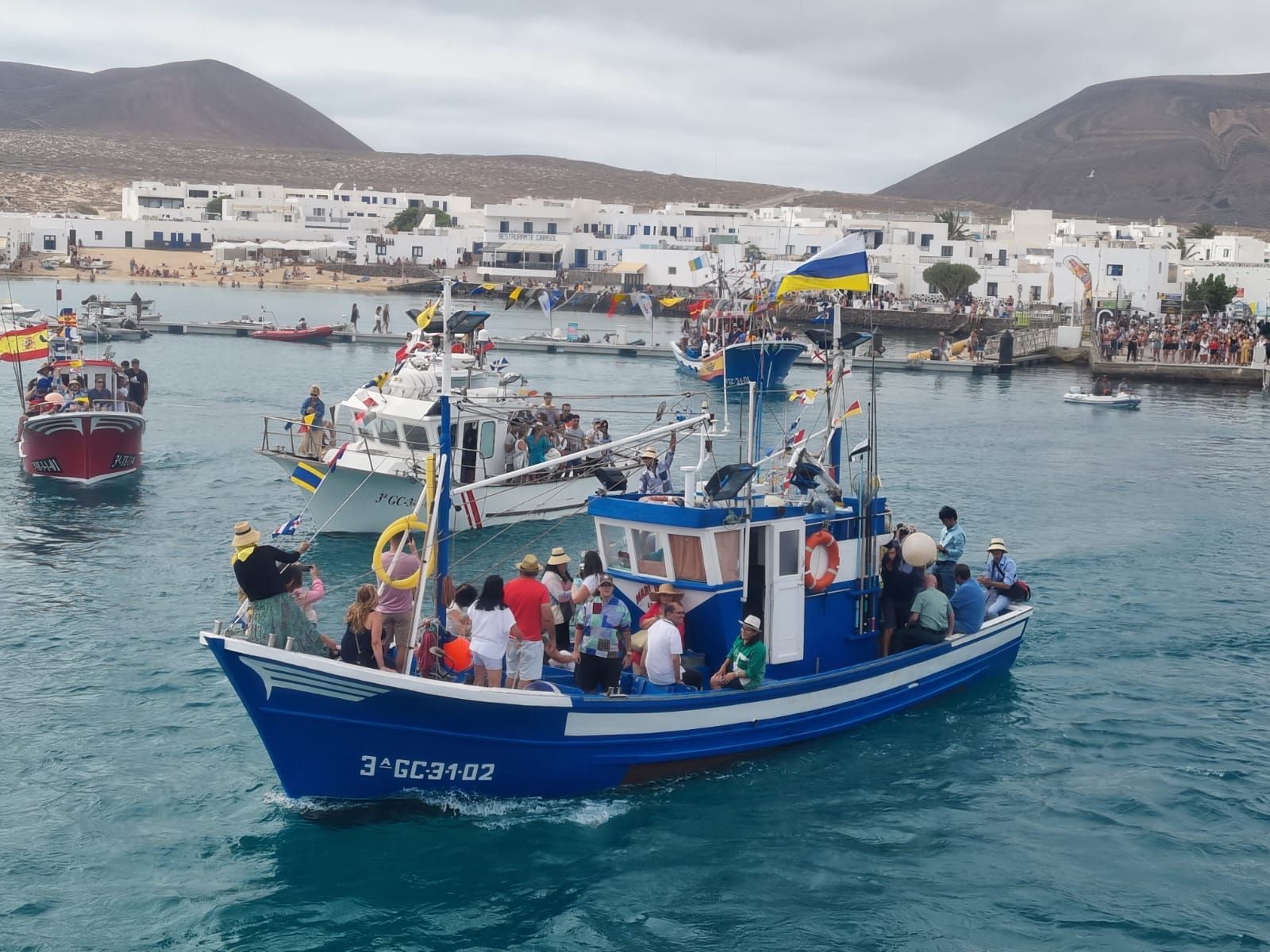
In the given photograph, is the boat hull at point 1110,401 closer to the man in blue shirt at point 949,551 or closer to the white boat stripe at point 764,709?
the man in blue shirt at point 949,551

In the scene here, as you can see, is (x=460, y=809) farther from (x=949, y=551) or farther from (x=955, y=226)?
(x=955, y=226)

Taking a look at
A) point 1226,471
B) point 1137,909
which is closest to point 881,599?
point 1137,909

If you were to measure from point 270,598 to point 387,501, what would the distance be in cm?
1299

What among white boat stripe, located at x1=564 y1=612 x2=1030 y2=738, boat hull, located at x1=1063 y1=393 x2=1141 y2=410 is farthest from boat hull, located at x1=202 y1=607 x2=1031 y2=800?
boat hull, located at x1=1063 y1=393 x2=1141 y2=410

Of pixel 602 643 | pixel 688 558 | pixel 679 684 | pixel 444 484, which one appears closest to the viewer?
pixel 444 484

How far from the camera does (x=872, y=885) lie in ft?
42.0

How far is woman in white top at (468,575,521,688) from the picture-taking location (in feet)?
42.5

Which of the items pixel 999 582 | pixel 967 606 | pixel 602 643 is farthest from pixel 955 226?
pixel 602 643

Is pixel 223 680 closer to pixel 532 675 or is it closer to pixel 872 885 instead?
pixel 532 675

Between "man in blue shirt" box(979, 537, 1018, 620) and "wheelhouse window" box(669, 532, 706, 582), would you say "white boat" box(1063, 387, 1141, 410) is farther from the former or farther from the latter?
"wheelhouse window" box(669, 532, 706, 582)

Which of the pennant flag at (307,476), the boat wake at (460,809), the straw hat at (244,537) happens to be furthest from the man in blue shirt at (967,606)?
the pennant flag at (307,476)

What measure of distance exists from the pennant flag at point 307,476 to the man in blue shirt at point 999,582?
13.4m

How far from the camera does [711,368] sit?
56.4 meters

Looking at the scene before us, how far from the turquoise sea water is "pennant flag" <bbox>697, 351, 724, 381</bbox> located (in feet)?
103
